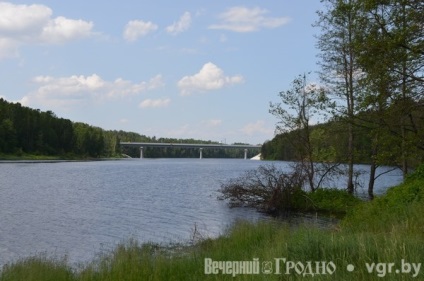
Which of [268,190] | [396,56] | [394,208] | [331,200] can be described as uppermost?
[396,56]

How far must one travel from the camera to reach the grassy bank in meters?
6.56

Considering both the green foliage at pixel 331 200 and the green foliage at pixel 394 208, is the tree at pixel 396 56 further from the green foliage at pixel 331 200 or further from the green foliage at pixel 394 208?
the green foliage at pixel 331 200

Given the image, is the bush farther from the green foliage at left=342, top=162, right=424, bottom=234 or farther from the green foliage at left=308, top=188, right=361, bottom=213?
the green foliage at left=342, top=162, right=424, bottom=234

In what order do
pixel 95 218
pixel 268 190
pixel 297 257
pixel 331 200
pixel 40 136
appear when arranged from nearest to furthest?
pixel 297 257 < pixel 95 218 < pixel 331 200 < pixel 268 190 < pixel 40 136

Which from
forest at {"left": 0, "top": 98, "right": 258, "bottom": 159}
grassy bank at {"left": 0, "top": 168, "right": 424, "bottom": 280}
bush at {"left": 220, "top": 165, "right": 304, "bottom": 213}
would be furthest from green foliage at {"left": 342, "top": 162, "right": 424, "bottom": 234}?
forest at {"left": 0, "top": 98, "right": 258, "bottom": 159}

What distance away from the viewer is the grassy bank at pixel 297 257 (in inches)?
258

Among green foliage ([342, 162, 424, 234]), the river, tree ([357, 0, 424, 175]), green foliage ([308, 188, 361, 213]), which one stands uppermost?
tree ([357, 0, 424, 175])

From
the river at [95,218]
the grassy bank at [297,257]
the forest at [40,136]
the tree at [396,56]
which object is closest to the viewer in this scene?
the grassy bank at [297,257]

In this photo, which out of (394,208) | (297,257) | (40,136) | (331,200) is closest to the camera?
(297,257)

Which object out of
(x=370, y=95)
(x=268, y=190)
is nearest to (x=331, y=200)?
(x=268, y=190)

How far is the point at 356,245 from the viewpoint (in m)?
7.63

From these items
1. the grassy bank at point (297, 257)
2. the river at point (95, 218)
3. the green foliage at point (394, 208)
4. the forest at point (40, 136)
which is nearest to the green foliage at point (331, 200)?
the river at point (95, 218)

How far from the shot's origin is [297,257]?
7.77m

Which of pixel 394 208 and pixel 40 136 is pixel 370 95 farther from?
pixel 40 136
